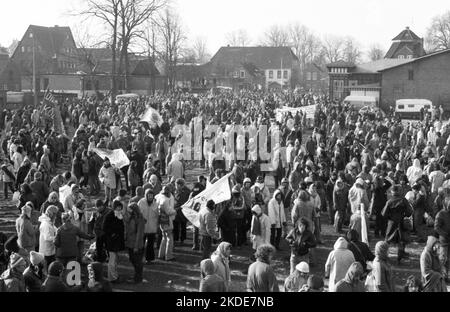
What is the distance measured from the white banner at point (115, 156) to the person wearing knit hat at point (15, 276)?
864cm

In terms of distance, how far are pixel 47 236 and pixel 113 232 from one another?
108 cm

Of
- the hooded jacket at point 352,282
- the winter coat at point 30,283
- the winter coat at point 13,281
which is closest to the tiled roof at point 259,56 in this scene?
the winter coat at point 30,283

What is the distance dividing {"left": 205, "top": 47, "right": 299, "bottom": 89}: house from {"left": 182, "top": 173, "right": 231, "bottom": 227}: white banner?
81.7 metres

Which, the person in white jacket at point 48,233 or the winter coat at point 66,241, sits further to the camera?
the person in white jacket at point 48,233

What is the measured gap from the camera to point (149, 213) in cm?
1094

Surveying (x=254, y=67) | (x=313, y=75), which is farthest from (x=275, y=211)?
(x=313, y=75)

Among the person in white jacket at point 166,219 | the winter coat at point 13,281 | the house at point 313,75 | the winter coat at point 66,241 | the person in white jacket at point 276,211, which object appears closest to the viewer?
the winter coat at point 13,281

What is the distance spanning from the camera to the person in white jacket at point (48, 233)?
980cm

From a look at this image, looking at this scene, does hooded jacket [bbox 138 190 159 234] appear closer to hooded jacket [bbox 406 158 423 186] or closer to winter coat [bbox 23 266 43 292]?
winter coat [bbox 23 266 43 292]

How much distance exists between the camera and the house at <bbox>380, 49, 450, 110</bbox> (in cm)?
4650

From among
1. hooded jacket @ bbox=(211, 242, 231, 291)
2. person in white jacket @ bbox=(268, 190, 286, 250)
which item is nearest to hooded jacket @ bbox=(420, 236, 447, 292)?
hooded jacket @ bbox=(211, 242, 231, 291)

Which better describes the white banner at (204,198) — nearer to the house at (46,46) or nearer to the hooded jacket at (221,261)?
the hooded jacket at (221,261)

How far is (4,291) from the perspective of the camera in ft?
23.9

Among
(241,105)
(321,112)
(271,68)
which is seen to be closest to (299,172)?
(321,112)
